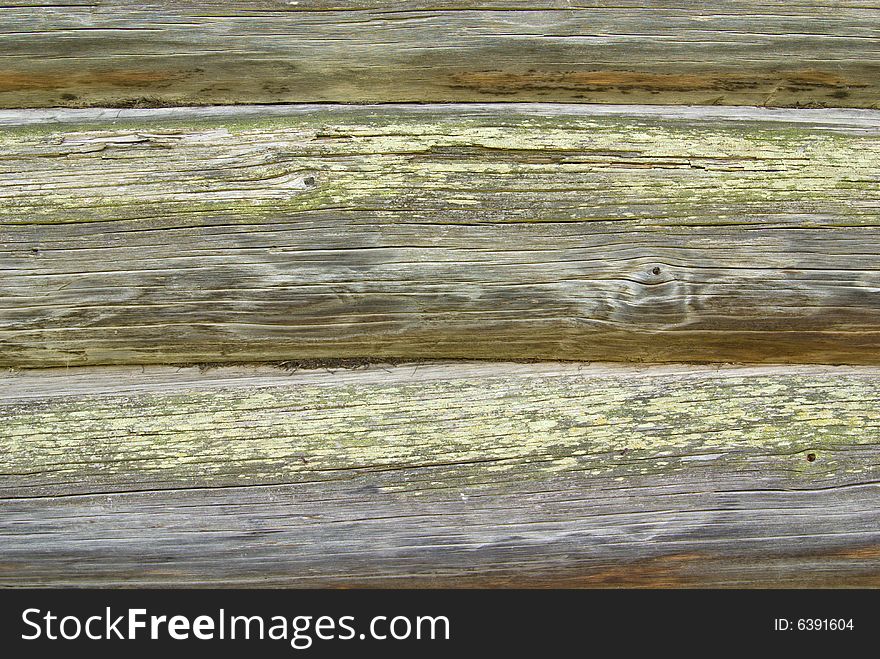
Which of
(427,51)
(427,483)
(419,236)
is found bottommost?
(427,483)

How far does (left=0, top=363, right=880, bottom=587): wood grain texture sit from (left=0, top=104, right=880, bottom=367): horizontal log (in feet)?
0.39

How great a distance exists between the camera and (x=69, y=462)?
1190 millimetres

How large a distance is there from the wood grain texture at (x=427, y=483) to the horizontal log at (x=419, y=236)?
0.39ft

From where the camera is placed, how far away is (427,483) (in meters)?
1.19

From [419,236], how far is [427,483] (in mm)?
487

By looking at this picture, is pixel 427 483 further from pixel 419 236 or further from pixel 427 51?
pixel 427 51

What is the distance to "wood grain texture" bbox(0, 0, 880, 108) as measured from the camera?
1.24m

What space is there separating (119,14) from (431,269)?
83cm

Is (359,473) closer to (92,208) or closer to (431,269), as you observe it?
(431,269)

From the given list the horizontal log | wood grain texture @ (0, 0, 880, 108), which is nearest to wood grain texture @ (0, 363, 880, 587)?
the horizontal log

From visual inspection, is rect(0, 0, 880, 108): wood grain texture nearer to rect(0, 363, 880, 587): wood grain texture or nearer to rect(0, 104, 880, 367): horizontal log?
rect(0, 104, 880, 367): horizontal log

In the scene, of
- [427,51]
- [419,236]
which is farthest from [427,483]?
[427,51]

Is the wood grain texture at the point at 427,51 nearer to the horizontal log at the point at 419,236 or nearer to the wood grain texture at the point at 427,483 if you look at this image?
the horizontal log at the point at 419,236

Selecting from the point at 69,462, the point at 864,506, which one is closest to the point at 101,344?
the point at 69,462
